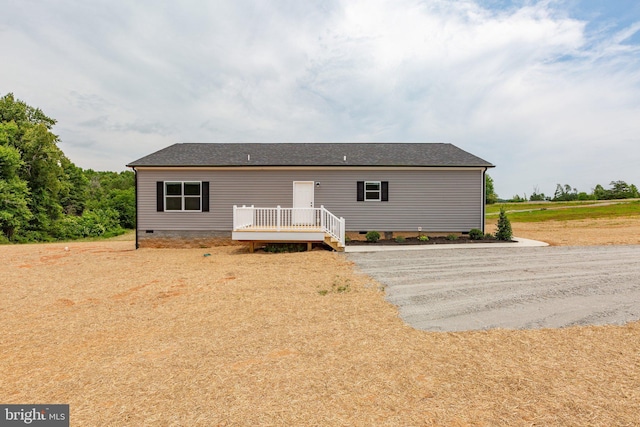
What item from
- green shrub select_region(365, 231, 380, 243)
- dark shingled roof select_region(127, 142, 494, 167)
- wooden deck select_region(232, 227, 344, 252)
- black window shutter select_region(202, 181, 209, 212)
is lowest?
green shrub select_region(365, 231, 380, 243)

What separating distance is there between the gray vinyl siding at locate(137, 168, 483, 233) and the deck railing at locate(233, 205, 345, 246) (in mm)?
1129

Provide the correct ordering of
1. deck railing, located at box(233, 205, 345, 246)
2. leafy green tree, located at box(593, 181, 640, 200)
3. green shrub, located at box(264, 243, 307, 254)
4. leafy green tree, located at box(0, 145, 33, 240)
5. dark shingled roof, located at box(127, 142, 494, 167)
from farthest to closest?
leafy green tree, located at box(593, 181, 640, 200) → leafy green tree, located at box(0, 145, 33, 240) → dark shingled roof, located at box(127, 142, 494, 167) → green shrub, located at box(264, 243, 307, 254) → deck railing, located at box(233, 205, 345, 246)

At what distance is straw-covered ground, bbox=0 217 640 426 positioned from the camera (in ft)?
8.33

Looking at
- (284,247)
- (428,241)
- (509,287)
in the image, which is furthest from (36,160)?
(509,287)

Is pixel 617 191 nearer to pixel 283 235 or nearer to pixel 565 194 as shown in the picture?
pixel 565 194

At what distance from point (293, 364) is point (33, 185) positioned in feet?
105

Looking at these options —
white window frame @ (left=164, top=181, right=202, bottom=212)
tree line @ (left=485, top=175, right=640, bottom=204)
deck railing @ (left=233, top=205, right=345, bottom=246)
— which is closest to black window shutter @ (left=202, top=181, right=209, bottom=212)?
white window frame @ (left=164, top=181, right=202, bottom=212)

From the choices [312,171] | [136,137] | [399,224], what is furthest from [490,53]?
[136,137]

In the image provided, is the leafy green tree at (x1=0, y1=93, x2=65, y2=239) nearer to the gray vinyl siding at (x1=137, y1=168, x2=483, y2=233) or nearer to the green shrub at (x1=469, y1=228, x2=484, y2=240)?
the gray vinyl siding at (x1=137, y1=168, x2=483, y2=233)

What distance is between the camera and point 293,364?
11.1 ft

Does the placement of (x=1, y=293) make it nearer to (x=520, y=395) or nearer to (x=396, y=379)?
(x=396, y=379)

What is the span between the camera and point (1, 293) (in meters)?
6.38

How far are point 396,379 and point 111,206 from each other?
39883 millimetres

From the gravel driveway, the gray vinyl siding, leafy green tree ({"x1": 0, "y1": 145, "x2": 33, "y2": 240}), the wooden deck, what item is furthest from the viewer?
leafy green tree ({"x1": 0, "y1": 145, "x2": 33, "y2": 240})
